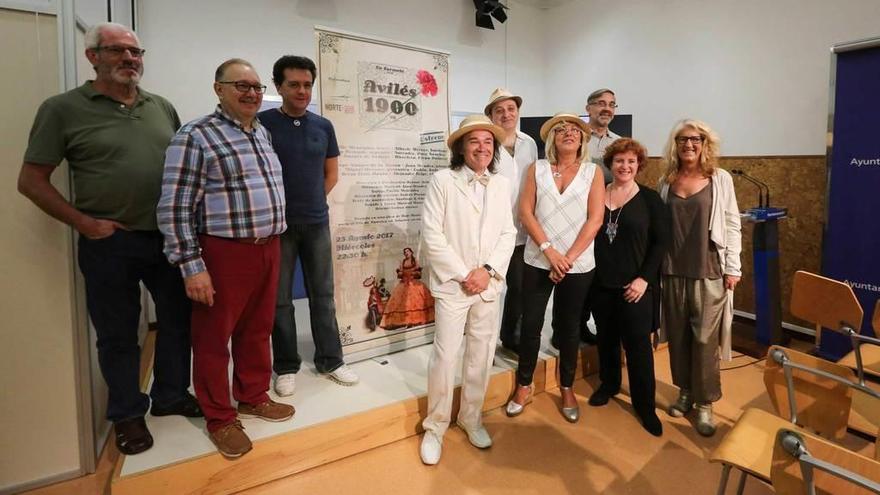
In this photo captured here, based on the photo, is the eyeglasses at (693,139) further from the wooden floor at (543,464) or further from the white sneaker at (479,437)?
the white sneaker at (479,437)

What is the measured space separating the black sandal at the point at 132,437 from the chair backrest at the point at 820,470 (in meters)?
2.27

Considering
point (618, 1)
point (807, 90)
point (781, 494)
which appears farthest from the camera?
point (618, 1)

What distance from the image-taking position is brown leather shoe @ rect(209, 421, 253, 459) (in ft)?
6.68

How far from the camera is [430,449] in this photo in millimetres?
2312

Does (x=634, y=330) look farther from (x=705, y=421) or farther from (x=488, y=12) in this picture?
(x=488, y=12)

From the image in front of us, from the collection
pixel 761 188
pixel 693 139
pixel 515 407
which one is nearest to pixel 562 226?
pixel 693 139

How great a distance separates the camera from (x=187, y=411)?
231cm

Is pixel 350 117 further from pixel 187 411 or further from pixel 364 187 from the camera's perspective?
pixel 187 411

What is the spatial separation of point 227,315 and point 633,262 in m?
1.95

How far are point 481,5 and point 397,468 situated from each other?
4880 millimetres

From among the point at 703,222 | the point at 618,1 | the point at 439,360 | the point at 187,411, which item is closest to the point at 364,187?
the point at 439,360

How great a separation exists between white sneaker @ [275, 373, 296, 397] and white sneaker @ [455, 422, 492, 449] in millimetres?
934

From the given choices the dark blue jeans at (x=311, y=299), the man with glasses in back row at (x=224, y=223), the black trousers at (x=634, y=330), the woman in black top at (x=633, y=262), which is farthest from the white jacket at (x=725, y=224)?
the man with glasses in back row at (x=224, y=223)

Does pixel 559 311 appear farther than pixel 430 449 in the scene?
Yes
